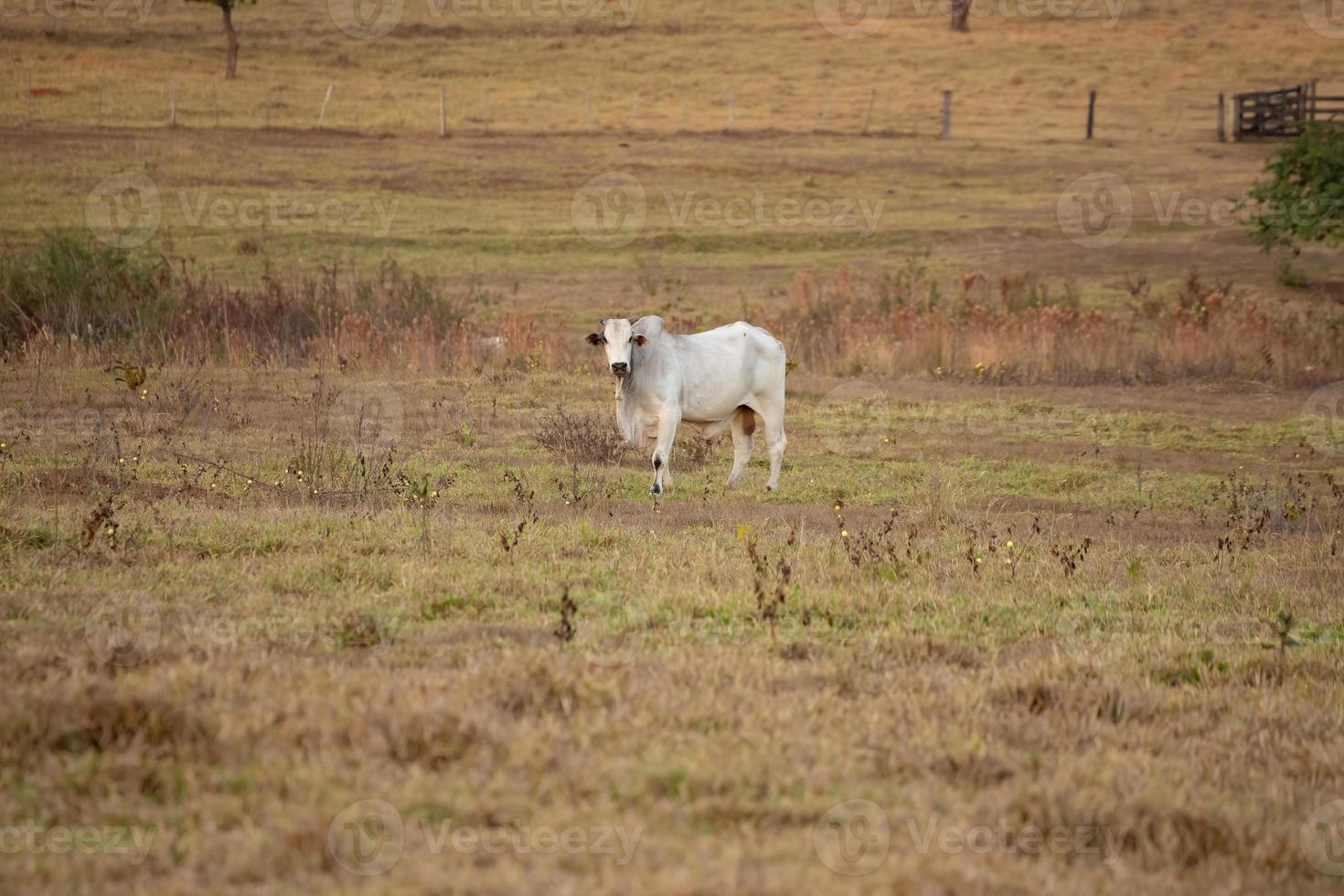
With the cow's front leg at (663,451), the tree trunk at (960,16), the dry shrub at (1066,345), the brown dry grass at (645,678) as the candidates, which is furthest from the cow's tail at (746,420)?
the tree trunk at (960,16)

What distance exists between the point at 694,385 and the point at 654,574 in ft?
16.1

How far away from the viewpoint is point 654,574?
28.3 feet

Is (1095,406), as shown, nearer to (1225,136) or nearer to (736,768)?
(736,768)

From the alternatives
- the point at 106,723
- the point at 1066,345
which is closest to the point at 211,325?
the point at 1066,345

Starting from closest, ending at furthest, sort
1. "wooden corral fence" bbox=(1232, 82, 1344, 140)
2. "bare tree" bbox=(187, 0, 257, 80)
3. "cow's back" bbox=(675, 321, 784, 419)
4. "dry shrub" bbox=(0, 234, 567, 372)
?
"cow's back" bbox=(675, 321, 784, 419) → "dry shrub" bbox=(0, 234, 567, 372) → "wooden corral fence" bbox=(1232, 82, 1344, 140) → "bare tree" bbox=(187, 0, 257, 80)

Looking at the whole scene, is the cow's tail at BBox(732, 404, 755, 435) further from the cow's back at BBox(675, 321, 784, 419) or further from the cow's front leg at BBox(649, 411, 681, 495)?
the cow's front leg at BBox(649, 411, 681, 495)

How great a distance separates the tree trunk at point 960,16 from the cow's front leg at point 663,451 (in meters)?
66.2

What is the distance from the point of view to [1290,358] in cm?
2019

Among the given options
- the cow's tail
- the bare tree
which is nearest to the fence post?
the bare tree

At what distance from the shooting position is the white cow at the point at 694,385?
12.8 meters

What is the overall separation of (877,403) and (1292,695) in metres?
11.1

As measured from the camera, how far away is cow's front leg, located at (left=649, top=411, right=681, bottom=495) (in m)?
12.3

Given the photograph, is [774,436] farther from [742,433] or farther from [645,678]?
[645,678]

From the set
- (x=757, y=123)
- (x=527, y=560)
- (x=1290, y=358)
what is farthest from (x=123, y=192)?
(x=527, y=560)
